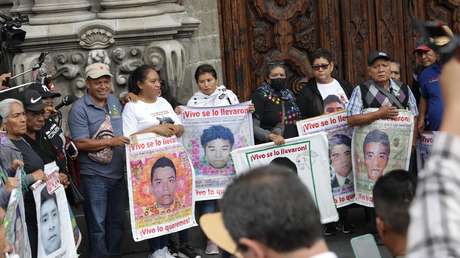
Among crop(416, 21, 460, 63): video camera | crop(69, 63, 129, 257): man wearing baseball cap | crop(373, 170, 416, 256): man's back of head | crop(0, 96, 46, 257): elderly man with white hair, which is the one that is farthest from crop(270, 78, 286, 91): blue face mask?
crop(416, 21, 460, 63): video camera

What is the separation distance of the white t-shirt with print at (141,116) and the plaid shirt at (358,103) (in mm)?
1600

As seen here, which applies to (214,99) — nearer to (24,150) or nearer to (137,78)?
(137,78)

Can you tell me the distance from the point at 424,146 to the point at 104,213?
287 cm

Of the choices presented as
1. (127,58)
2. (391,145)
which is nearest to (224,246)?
(391,145)

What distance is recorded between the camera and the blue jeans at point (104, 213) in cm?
897

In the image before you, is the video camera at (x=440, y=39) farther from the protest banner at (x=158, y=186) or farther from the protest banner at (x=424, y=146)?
the protest banner at (x=424, y=146)

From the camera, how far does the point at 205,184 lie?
9430 millimetres

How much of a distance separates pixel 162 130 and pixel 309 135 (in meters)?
1.30

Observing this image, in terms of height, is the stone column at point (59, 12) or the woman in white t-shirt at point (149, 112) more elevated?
the stone column at point (59, 12)

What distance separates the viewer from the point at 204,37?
1119cm

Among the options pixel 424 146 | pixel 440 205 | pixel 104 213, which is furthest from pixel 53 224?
pixel 440 205

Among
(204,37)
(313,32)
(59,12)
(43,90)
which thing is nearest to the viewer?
(43,90)

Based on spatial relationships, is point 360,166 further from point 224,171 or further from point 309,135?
point 224,171

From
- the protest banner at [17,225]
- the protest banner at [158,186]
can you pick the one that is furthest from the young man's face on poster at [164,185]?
the protest banner at [17,225]
